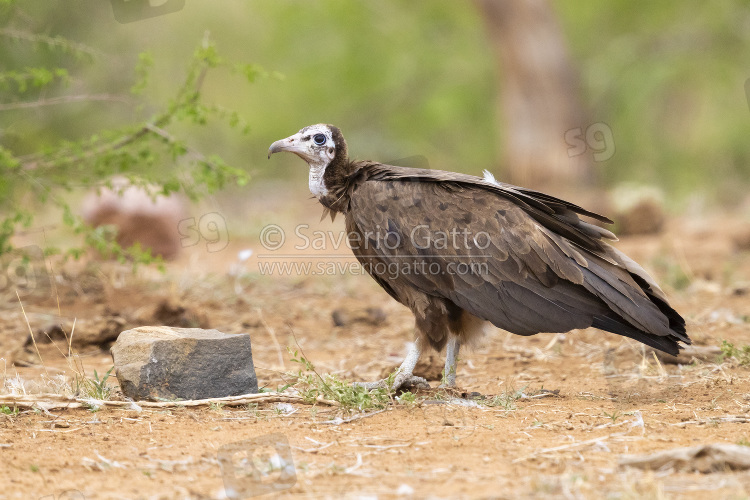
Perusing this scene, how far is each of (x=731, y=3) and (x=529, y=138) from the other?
14.8 ft

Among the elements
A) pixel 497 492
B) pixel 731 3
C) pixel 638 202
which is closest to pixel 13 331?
pixel 497 492

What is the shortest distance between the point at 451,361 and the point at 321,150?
5.19ft

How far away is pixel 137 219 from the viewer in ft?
31.6

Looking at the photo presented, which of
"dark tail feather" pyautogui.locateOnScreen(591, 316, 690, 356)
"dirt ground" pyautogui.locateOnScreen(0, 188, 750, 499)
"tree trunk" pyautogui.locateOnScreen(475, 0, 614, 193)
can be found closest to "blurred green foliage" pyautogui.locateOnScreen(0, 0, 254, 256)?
"dirt ground" pyautogui.locateOnScreen(0, 188, 750, 499)

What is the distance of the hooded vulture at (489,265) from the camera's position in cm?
475

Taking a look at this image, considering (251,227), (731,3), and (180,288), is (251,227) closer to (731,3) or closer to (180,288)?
(180,288)

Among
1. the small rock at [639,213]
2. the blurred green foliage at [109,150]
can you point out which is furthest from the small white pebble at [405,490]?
the small rock at [639,213]

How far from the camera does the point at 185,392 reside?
443cm

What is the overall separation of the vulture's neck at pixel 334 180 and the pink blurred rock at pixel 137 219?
4628 millimetres

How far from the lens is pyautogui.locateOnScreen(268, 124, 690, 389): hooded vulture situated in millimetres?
4750

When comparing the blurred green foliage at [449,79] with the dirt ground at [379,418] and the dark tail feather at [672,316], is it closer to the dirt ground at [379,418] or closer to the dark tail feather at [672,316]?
the dirt ground at [379,418]

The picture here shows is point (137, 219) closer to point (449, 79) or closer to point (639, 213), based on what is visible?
point (639, 213)

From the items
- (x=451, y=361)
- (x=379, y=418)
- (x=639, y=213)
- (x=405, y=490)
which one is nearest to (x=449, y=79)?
(x=639, y=213)

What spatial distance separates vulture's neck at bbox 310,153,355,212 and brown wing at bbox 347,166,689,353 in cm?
30
